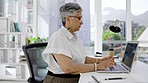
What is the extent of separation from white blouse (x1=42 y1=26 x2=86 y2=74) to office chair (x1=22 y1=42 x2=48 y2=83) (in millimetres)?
468

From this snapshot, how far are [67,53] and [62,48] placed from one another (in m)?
0.06

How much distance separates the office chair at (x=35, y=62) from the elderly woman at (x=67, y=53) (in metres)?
0.44

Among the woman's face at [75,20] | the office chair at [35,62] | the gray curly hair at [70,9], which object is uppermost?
the gray curly hair at [70,9]

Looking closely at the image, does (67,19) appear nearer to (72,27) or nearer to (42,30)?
(72,27)

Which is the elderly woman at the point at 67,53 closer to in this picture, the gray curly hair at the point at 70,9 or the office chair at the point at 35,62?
the gray curly hair at the point at 70,9

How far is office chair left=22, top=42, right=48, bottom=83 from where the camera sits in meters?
2.21

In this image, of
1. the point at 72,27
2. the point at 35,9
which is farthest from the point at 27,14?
the point at 72,27

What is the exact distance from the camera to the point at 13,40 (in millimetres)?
4016

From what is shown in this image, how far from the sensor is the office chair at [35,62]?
Result: 87.2 inches

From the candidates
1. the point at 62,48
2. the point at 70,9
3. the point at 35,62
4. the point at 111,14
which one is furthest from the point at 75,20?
the point at 111,14

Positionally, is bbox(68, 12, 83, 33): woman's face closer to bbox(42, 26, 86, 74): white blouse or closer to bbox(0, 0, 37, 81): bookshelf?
bbox(42, 26, 86, 74): white blouse

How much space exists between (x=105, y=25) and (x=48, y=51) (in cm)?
285

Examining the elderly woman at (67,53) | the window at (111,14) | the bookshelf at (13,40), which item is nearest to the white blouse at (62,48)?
the elderly woman at (67,53)

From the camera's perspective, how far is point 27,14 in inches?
175
